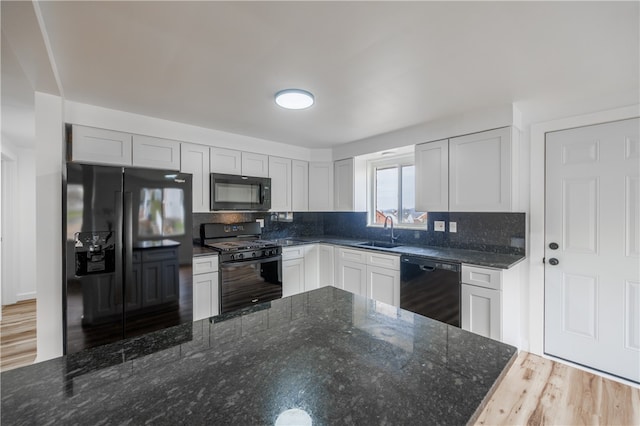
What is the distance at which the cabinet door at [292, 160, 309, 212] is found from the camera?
3.82m

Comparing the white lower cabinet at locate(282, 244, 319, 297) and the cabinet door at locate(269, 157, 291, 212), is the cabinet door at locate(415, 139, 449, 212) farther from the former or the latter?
the cabinet door at locate(269, 157, 291, 212)

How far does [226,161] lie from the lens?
3.19 m

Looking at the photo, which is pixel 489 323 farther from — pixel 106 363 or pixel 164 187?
pixel 164 187

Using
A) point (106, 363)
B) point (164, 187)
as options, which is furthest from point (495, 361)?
point (164, 187)


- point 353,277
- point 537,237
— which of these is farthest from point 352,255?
point 537,237

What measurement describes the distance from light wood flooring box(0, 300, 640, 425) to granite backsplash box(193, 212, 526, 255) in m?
0.99

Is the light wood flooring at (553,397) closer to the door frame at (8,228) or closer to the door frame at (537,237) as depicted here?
the door frame at (537,237)

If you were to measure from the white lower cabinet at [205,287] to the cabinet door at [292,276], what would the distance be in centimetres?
82

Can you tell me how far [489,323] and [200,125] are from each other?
3260 mm

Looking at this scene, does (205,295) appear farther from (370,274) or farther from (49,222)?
(370,274)

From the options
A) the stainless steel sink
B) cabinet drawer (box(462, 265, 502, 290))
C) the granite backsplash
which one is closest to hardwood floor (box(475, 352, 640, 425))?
cabinet drawer (box(462, 265, 502, 290))

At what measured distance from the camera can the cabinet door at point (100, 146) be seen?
2279 mm

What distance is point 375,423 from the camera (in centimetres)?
58

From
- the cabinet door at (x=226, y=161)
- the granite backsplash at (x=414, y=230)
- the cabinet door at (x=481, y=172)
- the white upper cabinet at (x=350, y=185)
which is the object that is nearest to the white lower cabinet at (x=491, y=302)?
Answer: the granite backsplash at (x=414, y=230)
